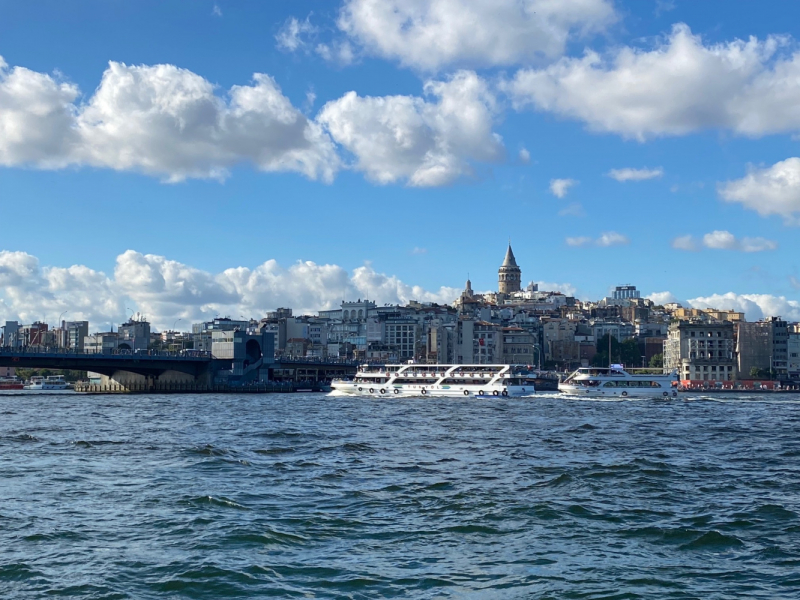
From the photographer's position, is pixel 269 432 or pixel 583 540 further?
pixel 269 432

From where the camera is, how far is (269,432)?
48.2 m

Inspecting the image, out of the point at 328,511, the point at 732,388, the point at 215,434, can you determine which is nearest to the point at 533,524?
the point at 328,511

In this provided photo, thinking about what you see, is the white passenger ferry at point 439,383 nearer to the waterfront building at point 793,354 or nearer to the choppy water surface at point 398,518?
the choppy water surface at point 398,518

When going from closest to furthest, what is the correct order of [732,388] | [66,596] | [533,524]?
[66,596] < [533,524] < [732,388]

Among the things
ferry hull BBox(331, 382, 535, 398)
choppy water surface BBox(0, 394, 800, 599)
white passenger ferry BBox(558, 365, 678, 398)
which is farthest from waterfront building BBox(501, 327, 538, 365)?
choppy water surface BBox(0, 394, 800, 599)

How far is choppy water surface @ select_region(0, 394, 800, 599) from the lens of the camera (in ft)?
54.3

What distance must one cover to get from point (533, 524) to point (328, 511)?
16.3ft

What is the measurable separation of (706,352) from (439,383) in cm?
7654

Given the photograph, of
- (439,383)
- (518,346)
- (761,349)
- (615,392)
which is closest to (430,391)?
(439,383)

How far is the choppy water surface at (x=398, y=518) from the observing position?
16.5m

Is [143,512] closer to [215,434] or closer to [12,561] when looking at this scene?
[12,561]

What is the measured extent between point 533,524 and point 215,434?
28.0 meters

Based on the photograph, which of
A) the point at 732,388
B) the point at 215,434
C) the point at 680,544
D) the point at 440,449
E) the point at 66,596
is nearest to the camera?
the point at 66,596

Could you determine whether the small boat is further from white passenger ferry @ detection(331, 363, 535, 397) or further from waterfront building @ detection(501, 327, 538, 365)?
white passenger ferry @ detection(331, 363, 535, 397)
